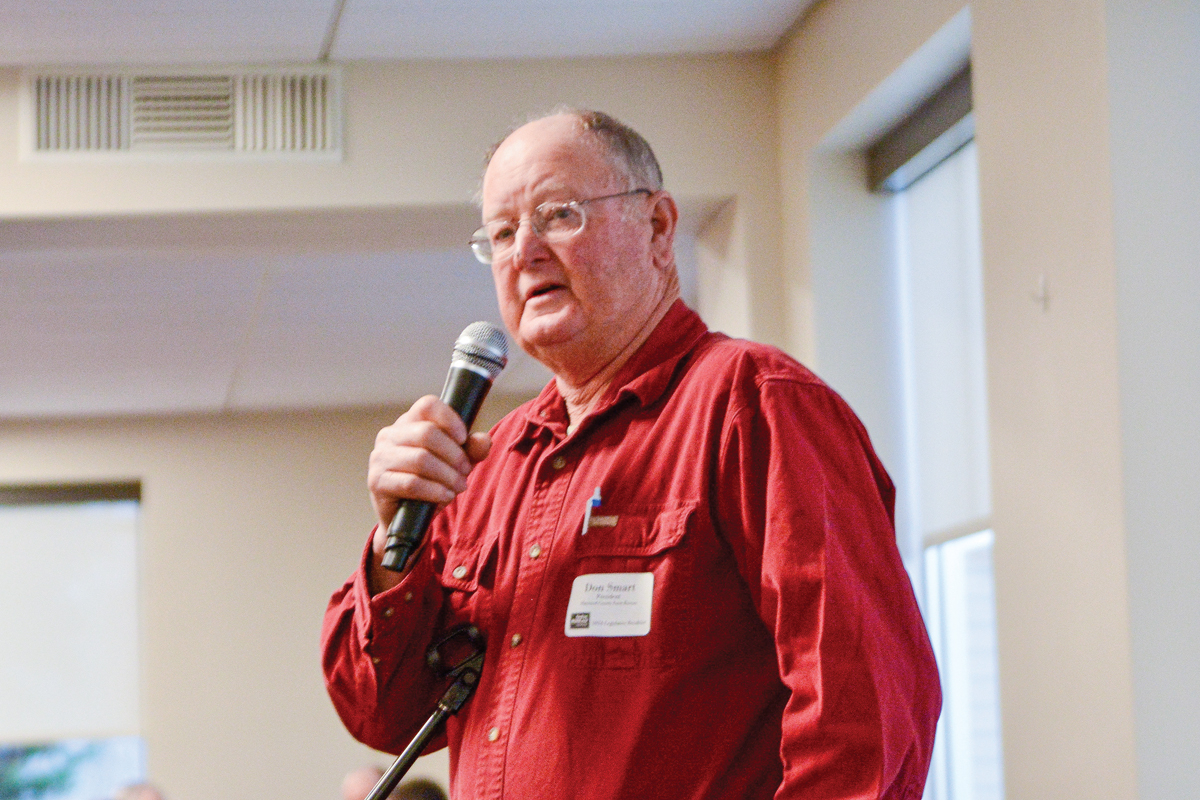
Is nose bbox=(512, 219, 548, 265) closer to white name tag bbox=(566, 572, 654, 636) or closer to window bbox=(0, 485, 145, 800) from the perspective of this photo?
white name tag bbox=(566, 572, 654, 636)

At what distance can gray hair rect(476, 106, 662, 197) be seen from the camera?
153 cm

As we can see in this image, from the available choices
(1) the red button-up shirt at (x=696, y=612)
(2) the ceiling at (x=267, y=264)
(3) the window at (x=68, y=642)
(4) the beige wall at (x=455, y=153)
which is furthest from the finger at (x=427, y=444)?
(3) the window at (x=68, y=642)

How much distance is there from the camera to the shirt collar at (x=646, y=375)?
4.63ft

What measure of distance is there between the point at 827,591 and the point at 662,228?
1.79 ft

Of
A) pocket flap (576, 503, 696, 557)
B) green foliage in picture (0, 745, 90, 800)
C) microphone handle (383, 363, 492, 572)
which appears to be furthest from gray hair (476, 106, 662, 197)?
green foliage in picture (0, 745, 90, 800)

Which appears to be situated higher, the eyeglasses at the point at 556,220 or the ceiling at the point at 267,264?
the ceiling at the point at 267,264

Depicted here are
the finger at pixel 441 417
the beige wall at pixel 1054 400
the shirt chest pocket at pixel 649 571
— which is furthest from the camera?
the beige wall at pixel 1054 400

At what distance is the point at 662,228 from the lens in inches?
62.2

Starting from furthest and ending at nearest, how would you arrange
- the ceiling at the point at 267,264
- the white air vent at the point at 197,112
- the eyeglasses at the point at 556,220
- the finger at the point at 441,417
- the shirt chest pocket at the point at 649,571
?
the white air vent at the point at 197,112 < the ceiling at the point at 267,264 < the eyeglasses at the point at 556,220 < the finger at the point at 441,417 < the shirt chest pocket at the point at 649,571

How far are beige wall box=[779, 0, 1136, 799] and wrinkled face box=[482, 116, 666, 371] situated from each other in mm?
881

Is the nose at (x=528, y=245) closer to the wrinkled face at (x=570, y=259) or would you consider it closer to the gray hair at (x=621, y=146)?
the wrinkled face at (x=570, y=259)

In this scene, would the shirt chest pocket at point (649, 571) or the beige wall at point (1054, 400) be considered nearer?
the shirt chest pocket at point (649, 571)

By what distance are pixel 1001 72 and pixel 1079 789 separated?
1116mm

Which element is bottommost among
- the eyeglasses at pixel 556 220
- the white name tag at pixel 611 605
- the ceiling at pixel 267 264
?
the white name tag at pixel 611 605
